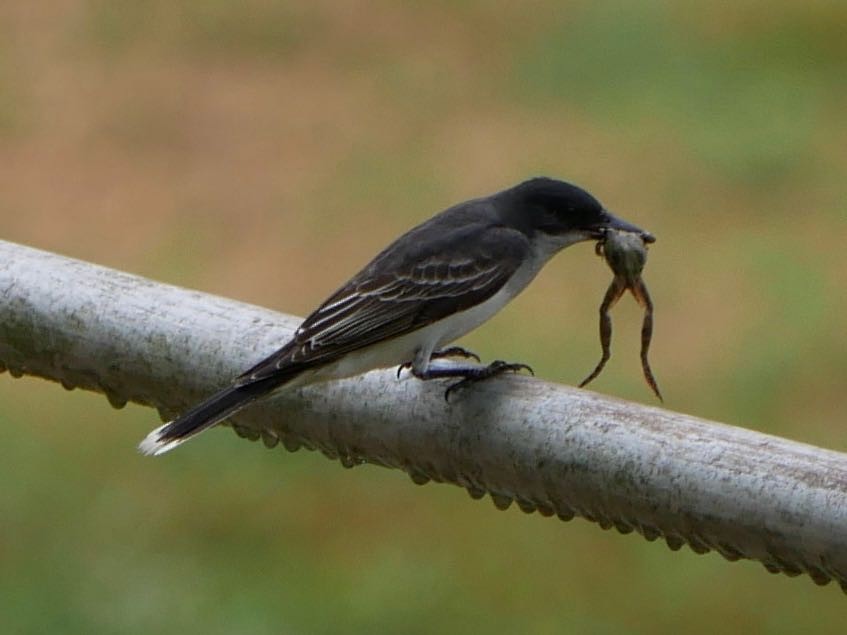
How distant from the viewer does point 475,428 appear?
3.84 m

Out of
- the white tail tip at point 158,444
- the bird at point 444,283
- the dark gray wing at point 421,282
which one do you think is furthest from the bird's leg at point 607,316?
the white tail tip at point 158,444

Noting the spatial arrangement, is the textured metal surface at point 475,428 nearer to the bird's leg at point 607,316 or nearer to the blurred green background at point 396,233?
the bird's leg at point 607,316

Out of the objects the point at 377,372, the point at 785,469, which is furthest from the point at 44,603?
the point at 785,469

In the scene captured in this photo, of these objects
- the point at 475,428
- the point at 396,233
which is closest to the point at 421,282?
the point at 475,428

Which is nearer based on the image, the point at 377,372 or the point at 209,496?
the point at 377,372

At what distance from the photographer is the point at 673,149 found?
1215 centimetres

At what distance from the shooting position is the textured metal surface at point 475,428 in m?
3.30

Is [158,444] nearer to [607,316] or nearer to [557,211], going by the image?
[607,316]

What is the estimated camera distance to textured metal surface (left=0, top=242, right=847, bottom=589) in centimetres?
330

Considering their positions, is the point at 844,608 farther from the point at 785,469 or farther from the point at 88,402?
the point at 785,469

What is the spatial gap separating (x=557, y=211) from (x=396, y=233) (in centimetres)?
606

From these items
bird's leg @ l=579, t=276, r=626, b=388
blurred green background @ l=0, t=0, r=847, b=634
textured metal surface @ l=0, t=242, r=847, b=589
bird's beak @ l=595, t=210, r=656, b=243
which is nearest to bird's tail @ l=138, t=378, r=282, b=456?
textured metal surface @ l=0, t=242, r=847, b=589

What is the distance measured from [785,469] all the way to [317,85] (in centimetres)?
1058

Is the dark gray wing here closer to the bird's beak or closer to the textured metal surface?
the bird's beak
